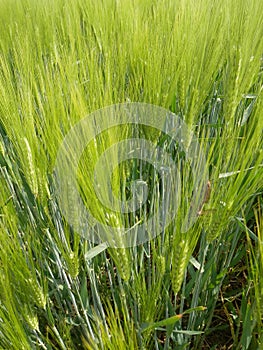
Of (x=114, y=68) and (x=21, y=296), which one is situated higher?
(x=114, y=68)

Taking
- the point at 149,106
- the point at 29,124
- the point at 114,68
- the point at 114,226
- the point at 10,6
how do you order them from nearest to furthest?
the point at 114,226 < the point at 29,124 < the point at 149,106 < the point at 114,68 < the point at 10,6

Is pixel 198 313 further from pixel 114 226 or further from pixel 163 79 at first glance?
pixel 163 79

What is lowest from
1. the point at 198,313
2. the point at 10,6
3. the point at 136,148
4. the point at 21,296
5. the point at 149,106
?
the point at 198,313

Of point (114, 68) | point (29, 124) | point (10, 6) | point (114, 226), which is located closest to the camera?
point (114, 226)

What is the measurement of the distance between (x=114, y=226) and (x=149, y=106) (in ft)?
1.11

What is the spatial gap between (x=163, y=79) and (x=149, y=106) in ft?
0.27

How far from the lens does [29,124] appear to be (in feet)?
2.04

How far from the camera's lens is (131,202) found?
736 millimetres

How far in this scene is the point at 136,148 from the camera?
2.73ft

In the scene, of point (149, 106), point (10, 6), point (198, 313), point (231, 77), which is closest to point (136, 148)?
point (149, 106)

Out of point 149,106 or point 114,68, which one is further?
point 114,68

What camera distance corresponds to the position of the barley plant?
54cm

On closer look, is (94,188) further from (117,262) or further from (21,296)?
(21,296)

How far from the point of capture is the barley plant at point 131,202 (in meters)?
0.54
